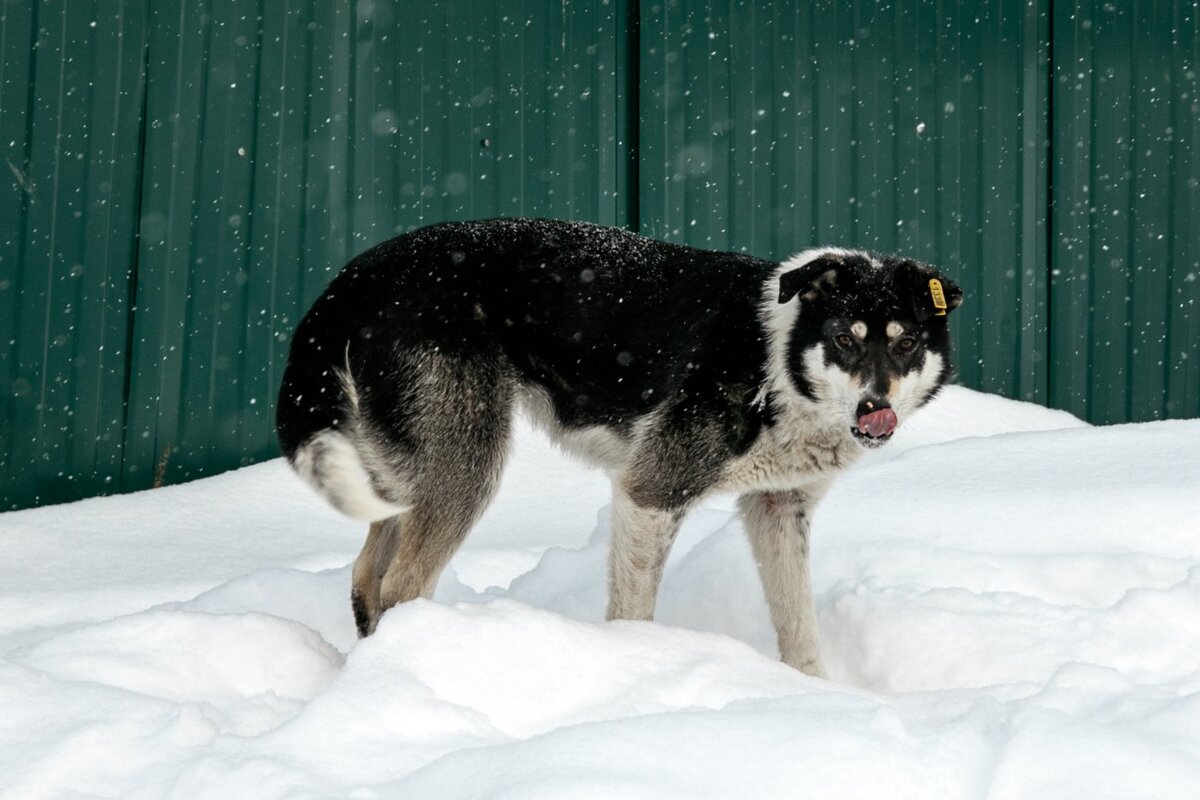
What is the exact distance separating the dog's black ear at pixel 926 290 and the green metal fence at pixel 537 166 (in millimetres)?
3224

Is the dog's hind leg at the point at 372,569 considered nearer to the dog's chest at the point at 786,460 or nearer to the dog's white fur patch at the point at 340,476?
the dog's white fur patch at the point at 340,476

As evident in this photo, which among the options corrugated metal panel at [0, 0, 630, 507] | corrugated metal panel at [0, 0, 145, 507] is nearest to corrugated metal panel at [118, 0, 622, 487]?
corrugated metal panel at [0, 0, 630, 507]

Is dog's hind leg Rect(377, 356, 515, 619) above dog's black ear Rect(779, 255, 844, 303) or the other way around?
the other way around

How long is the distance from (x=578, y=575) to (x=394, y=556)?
34.2 inches

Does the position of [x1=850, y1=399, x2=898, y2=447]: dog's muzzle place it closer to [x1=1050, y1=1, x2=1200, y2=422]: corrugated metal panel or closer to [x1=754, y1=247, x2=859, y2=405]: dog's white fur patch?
[x1=754, y1=247, x2=859, y2=405]: dog's white fur patch

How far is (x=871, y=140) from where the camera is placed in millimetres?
7199

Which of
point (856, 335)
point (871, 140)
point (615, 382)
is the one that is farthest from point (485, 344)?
point (871, 140)

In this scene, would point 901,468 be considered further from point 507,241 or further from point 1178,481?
point 507,241

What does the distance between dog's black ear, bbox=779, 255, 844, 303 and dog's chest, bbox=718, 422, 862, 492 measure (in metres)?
0.42

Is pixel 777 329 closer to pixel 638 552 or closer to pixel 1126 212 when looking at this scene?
pixel 638 552

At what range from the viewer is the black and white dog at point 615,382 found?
3.59m

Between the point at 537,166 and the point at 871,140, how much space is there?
6.79 ft

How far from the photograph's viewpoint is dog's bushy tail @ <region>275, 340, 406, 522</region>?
11.5 ft

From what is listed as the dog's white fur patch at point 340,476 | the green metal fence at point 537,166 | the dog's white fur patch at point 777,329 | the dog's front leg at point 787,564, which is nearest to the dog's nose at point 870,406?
the dog's white fur patch at point 777,329
